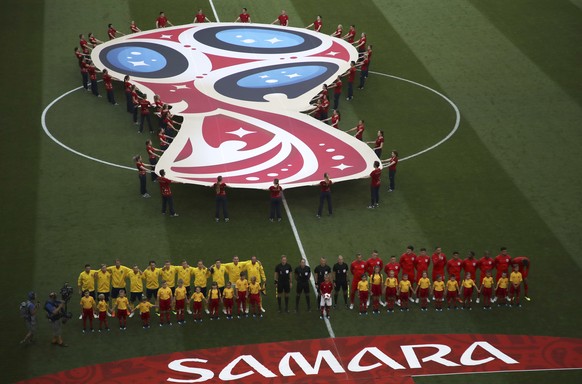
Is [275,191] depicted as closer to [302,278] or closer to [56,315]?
[302,278]

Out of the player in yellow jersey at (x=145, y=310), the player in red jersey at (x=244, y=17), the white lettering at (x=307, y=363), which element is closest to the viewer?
the white lettering at (x=307, y=363)

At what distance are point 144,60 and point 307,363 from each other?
18681mm

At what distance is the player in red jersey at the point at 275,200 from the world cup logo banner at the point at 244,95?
2.07 ft

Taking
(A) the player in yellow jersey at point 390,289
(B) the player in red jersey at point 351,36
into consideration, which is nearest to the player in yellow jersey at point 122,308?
(A) the player in yellow jersey at point 390,289

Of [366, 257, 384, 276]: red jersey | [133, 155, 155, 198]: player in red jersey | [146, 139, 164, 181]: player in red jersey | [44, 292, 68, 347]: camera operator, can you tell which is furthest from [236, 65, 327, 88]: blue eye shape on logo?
[44, 292, 68, 347]: camera operator

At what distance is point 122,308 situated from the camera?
1063 inches

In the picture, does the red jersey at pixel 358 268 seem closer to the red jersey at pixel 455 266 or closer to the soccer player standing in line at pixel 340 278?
the soccer player standing in line at pixel 340 278

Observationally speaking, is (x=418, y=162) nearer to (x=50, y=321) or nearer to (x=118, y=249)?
(x=118, y=249)

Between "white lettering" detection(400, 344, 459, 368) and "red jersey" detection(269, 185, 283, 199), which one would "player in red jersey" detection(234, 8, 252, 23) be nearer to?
"red jersey" detection(269, 185, 283, 199)

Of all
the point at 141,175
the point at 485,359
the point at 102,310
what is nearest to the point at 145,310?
the point at 102,310

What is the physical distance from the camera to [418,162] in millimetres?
35812

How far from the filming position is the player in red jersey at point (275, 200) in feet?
103

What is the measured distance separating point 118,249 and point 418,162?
11198mm

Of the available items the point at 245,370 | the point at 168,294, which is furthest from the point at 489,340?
the point at 168,294
